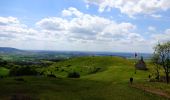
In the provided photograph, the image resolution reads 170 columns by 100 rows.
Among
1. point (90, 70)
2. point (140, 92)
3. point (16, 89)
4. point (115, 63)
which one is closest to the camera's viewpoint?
point (16, 89)

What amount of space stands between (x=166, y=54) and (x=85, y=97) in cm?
6139

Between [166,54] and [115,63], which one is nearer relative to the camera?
[166,54]

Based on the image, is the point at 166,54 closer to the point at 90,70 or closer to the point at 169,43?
the point at 169,43

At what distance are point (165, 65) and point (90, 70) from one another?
210 ft

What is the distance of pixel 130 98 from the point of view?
178 feet

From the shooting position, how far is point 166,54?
108 metres

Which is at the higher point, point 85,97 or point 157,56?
point 157,56

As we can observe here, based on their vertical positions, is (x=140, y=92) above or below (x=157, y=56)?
below

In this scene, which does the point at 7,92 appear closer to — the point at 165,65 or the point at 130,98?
the point at 130,98

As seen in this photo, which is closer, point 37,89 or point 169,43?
point 37,89

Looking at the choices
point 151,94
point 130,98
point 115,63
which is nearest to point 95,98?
point 130,98

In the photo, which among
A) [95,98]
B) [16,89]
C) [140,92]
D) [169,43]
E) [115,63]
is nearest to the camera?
[95,98]

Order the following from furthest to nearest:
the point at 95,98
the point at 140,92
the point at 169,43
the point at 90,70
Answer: the point at 90,70, the point at 169,43, the point at 140,92, the point at 95,98

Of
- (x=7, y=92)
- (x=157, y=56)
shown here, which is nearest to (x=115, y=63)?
(x=157, y=56)
